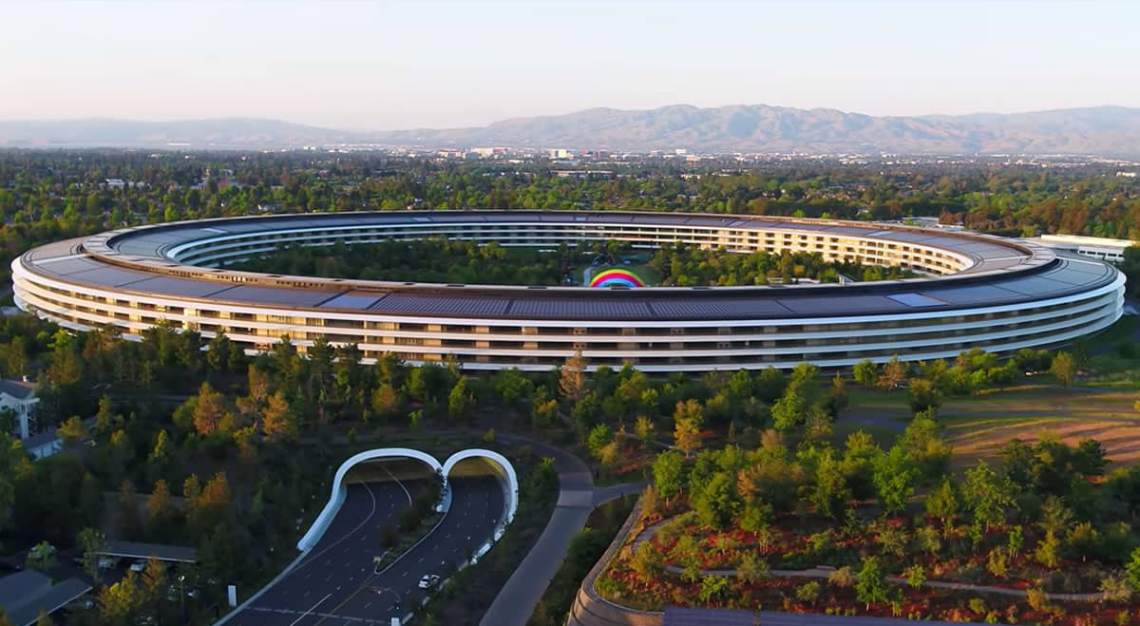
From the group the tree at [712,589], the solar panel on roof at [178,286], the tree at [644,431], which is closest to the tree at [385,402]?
the tree at [644,431]

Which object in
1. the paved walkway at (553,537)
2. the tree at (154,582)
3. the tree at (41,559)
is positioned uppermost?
the tree at (154,582)

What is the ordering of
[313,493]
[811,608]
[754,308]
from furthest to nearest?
[754,308] < [313,493] < [811,608]

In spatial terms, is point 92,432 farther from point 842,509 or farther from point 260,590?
point 842,509

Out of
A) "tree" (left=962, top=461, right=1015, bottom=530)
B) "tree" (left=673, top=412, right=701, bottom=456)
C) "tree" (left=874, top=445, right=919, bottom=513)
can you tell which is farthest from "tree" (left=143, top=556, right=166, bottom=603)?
"tree" (left=962, top=461, right=1015, bottom=530)

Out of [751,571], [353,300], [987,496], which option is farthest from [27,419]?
[987,496]

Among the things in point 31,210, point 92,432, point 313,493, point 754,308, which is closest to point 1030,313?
point 754,308

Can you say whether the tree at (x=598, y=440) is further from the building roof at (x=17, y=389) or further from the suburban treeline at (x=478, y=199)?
the suburban treeline at (x=478, y=199)
